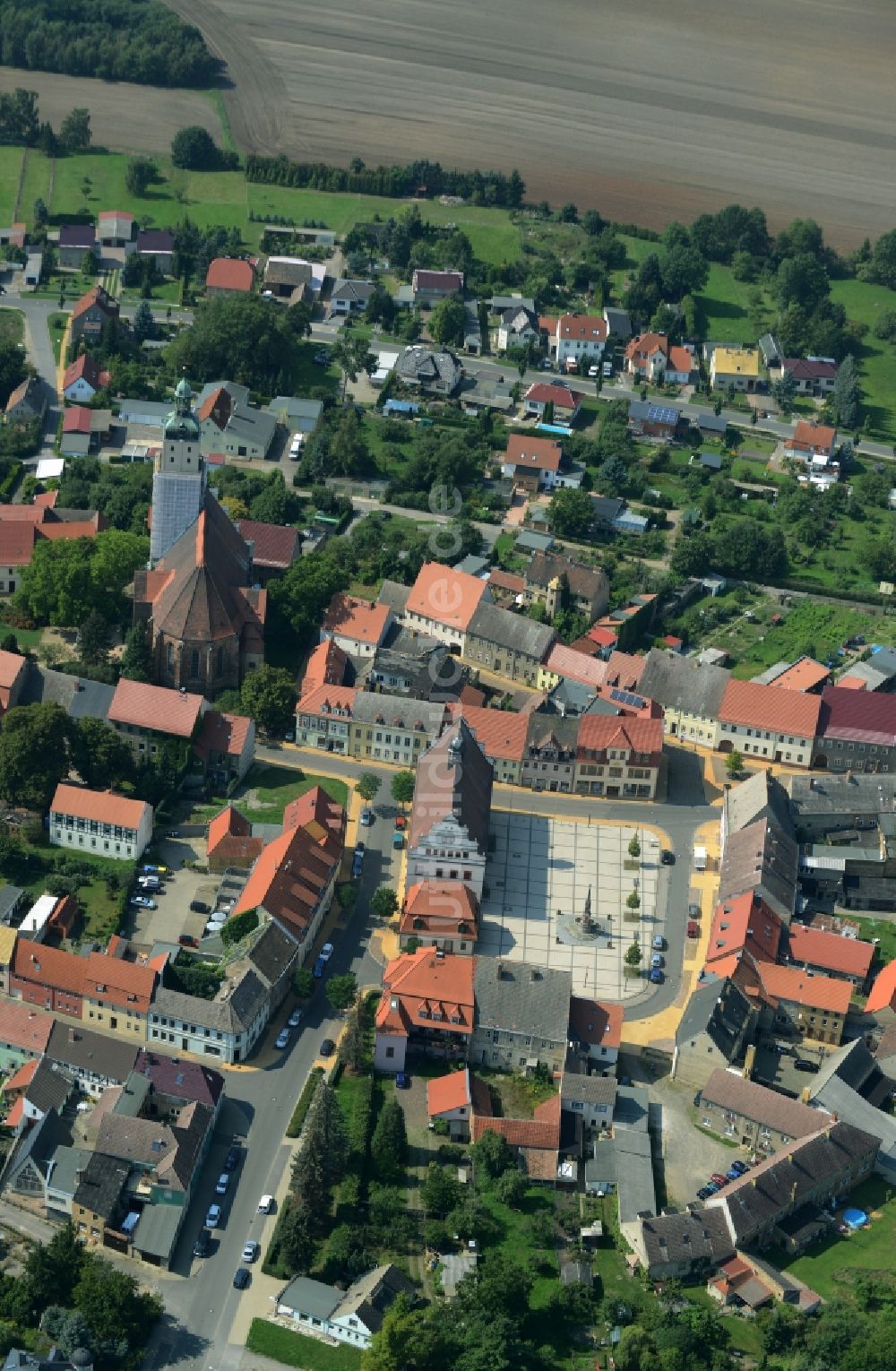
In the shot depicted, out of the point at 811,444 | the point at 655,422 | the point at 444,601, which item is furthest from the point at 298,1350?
the point at 811,444

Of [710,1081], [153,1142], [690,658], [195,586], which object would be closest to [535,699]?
[690,658]

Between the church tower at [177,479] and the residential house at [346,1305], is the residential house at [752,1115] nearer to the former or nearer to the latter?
the residential house at [346,1305]

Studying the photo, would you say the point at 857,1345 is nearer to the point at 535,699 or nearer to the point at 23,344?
the point at 535,699

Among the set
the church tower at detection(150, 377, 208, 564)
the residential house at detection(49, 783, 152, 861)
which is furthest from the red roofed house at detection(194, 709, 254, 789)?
the church tower at detection(150, 377, 208, 564)

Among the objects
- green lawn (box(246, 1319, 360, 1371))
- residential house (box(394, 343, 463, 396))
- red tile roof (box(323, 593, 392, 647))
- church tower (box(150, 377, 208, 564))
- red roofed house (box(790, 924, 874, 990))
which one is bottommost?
green lawn (box(246, 1319, 360, 1371))

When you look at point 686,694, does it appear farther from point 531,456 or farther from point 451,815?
point 531,456

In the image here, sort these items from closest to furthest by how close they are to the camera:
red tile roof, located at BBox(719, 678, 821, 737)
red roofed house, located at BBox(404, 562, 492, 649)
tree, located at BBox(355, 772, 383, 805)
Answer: tree, located at BBox(355, 772, 383, 805), red tile roof, located at BBox(719, 678, 821, 737), red roofed house, located at BBox(404, 562, 492, 649)

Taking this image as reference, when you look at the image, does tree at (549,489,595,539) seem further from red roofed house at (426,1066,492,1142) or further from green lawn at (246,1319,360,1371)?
green lawn at (246,1319,360,1371)

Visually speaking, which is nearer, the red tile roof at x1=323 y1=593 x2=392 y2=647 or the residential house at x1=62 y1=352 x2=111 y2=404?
the red tile roof at x1=323 y1=593 x2=392 y2=647
